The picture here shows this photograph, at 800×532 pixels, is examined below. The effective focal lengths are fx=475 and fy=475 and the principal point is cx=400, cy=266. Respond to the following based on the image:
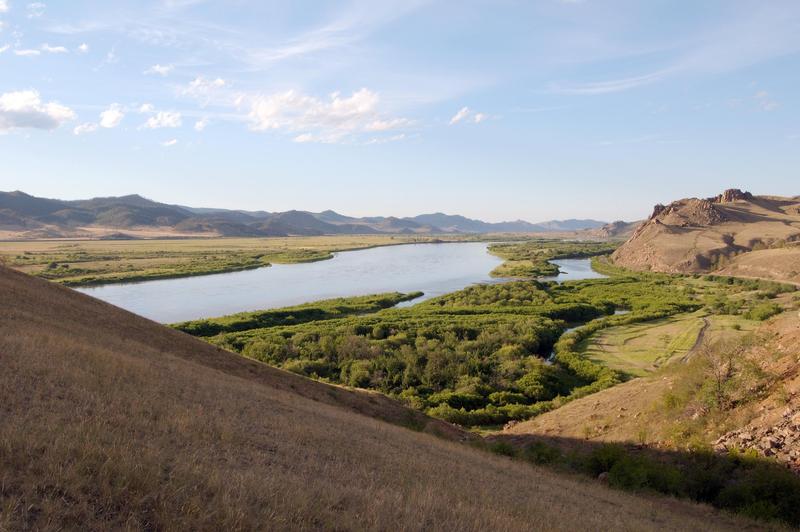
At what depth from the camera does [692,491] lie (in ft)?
49.6

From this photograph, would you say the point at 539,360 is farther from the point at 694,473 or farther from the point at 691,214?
the point at 691,214

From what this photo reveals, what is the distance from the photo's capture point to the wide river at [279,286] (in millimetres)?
63138

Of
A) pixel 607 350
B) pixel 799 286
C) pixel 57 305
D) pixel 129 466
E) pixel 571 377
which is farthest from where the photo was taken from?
pixel 799 286

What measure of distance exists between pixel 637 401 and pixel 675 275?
8935cm

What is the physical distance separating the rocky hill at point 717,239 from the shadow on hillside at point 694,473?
286ft

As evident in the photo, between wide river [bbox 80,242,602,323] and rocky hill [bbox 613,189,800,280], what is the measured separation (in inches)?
696

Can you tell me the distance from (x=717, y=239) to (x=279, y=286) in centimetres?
10630

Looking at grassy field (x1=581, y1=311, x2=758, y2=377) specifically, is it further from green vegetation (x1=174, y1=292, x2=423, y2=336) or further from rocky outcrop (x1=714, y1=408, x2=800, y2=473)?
green vegetation (x1=174, y1=292, x2=423, y2=336)

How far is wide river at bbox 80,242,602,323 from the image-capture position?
207 feet

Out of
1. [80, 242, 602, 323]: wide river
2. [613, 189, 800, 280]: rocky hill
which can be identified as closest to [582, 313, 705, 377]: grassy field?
[80, 242, 602, 323]: wide river

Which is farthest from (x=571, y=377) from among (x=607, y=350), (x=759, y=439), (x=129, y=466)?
(x=129, y=466)

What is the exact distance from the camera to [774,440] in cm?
1546

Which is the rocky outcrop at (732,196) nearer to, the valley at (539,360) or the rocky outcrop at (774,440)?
the valley at (539,360)

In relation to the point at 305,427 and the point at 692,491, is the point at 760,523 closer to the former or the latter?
→ the point at 692,491
